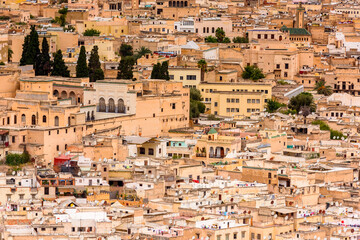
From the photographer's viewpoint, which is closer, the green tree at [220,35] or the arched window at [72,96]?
the arched window at [72,96]

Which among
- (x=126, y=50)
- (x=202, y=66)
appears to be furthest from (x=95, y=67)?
(x=126, y=50)

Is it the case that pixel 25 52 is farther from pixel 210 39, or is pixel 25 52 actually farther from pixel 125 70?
pixel 210 39

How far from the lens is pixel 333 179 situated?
5591 centimetres

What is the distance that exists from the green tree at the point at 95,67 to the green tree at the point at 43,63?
191 centimetres

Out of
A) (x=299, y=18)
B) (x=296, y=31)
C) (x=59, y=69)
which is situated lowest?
(x=59, y=69)

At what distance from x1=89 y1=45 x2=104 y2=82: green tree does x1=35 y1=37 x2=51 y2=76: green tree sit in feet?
6.26

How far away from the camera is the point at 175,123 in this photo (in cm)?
6512

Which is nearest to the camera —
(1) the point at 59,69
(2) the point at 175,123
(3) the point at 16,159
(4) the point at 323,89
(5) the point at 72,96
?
(3) the point at 16,159

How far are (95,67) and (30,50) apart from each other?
3007mm

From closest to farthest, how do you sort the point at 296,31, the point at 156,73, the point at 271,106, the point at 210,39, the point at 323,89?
the point at 156,73
the point at 271,106
the point at 323,89
the point at 210,39
the point at 296,31

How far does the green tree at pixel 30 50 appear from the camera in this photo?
226 feet

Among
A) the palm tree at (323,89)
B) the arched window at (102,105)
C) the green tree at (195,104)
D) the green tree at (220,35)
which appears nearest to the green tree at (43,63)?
the arched window at (102,105)

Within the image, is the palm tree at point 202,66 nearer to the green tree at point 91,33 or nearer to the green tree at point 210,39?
the green tree at point 91,33

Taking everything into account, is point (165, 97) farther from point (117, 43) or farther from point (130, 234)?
point (130, 234)
